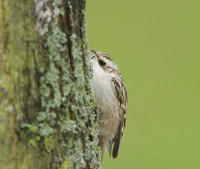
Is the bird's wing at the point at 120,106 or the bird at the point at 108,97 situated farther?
the bird's wing at the point at 120,106

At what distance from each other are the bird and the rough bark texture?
119 cm

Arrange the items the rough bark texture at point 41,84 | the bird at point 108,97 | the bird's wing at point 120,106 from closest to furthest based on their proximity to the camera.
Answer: the rough bark texture at point 41,84, the bird at point 108,97, the bird's wing at point 120,106

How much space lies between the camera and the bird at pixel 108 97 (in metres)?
3.52

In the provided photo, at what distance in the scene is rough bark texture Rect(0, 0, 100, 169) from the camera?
205 centimetres

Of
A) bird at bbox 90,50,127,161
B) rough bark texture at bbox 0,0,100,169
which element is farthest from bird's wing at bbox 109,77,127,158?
rough bark texture at bbox 0,0,100,169

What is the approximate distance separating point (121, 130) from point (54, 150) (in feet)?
5.68

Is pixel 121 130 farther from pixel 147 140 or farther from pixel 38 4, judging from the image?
pixel 147 140

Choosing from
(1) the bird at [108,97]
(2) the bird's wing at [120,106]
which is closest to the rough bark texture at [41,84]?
(1) the bird at [108,97]

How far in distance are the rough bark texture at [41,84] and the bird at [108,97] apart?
119cm

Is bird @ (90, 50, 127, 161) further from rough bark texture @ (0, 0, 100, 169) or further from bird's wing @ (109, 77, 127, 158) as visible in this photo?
rough bark texture @ (0, 0, 100, 169)

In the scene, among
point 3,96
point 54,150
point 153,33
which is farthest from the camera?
point 153,33

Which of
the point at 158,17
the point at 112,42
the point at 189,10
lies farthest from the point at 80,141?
the point at 189,10

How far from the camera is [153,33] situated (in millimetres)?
9156

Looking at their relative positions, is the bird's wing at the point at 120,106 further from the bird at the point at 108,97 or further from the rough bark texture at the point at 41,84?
the rough bark texture at the point at 41,84
